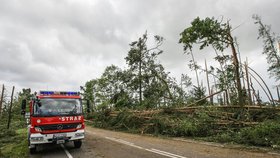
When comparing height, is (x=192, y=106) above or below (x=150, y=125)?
above

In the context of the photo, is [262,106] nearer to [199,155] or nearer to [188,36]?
[199,155]

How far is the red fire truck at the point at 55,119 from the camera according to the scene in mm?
7637

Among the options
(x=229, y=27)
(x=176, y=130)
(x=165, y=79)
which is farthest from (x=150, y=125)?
(x=165, y=79)

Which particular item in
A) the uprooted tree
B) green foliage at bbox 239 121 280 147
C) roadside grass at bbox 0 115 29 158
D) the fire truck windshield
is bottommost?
roadside grass at bbox 0 115 29 158

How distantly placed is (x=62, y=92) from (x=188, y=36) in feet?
42.1

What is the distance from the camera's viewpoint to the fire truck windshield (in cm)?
799

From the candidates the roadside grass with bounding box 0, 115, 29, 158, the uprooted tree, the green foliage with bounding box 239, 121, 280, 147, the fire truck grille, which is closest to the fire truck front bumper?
the fire truck grille

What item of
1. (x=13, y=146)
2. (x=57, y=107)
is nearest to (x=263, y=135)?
(x=57, y=107)

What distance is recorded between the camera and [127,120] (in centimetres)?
1777

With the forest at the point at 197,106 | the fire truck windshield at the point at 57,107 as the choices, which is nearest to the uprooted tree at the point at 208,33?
the forest at the point at 197,106

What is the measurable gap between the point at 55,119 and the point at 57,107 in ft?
1.95

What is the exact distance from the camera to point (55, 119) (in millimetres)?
7945

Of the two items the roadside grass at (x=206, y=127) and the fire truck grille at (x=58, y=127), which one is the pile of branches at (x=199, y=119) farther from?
the fire truck grille at (x=58, y=127)

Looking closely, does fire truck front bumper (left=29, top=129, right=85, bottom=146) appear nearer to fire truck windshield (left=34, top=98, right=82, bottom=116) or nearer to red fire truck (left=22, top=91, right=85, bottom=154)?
red fire truck (left=22, top=91, right=85, bottom=154)
